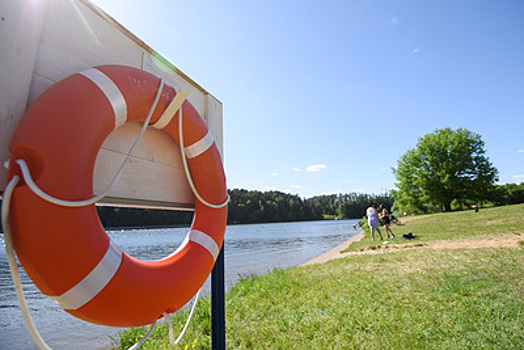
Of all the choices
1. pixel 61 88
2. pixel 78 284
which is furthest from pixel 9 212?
pixel 61 88

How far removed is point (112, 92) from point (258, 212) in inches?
2350

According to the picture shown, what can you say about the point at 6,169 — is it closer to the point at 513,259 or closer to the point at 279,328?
the point at 279,328

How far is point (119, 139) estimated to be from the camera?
122 centimetres

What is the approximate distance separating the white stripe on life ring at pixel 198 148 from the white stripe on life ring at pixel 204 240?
0.41m

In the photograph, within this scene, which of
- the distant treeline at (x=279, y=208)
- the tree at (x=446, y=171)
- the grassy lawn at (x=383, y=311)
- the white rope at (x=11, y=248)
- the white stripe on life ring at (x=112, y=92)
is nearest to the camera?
the white rope at (x=11, y=248)

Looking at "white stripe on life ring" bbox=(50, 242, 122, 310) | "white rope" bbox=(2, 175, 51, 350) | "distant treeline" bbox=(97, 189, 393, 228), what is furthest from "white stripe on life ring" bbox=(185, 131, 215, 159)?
"distant treeline" bbox=(97, 189, 393, 228)

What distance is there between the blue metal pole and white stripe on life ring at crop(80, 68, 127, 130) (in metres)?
0.97

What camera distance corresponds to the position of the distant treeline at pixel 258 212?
40697 millimetres

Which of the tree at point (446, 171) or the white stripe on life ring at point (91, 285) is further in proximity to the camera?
the tree at point (446, 171)

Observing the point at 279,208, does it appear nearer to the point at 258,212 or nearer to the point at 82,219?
the point at 258,212

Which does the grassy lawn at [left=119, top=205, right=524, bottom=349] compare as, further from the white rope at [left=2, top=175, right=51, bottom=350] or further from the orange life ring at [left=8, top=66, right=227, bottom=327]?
the white rope at [left=2, top=175, right=51, bottom=350]

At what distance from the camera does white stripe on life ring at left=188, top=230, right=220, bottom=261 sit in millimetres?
1383

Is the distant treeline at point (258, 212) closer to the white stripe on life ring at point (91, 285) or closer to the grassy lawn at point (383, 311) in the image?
the grassy lawn at point (383, 311)

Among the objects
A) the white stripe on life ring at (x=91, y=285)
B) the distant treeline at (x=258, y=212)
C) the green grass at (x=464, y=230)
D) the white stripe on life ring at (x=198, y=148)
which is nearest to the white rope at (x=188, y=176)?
the white stripe on life ring at (x=198, y=148)
